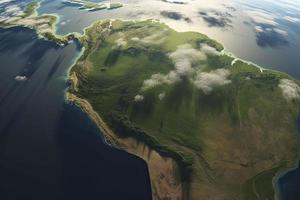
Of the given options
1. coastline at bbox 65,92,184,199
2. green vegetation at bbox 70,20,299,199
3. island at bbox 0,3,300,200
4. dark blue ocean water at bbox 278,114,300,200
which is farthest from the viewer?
green vegetation at bbox 70,20,299,199

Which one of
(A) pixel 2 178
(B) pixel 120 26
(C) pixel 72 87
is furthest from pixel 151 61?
(A) pixel 2 178

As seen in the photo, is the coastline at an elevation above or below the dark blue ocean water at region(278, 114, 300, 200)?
above

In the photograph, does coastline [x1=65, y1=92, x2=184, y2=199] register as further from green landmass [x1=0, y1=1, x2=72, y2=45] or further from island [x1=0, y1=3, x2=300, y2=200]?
green landmass [x1=0, y1=1, x2=72, y2=45]

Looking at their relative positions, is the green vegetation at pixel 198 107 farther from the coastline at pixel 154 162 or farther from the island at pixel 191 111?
the coastline at pixel 154 162

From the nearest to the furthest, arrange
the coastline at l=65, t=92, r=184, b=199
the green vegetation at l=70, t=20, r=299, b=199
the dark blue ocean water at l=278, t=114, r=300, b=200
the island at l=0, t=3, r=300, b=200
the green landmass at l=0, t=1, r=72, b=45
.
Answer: the coastline at l=65, t=92, r=184, b=199 < the dark blue ocean water at l=278, t=114, r=300, b=200 < the island at l=0, t=3, r=300, b=200 < the green vegetation at l=70, t=20, r=299, b=199 < the green landmass at l=0, t=1, r=72, b=45

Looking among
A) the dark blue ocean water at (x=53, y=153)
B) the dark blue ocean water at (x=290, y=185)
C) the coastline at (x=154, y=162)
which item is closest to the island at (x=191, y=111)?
the coastline at (x=154, y=162)

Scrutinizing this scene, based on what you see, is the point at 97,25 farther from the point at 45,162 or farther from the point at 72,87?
the point at 45,162

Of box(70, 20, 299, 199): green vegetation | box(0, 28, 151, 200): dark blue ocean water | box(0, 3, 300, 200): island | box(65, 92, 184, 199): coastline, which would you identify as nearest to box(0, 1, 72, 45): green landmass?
box(0, 3, 300, 200): island

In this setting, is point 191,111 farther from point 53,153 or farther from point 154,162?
point 53,153
